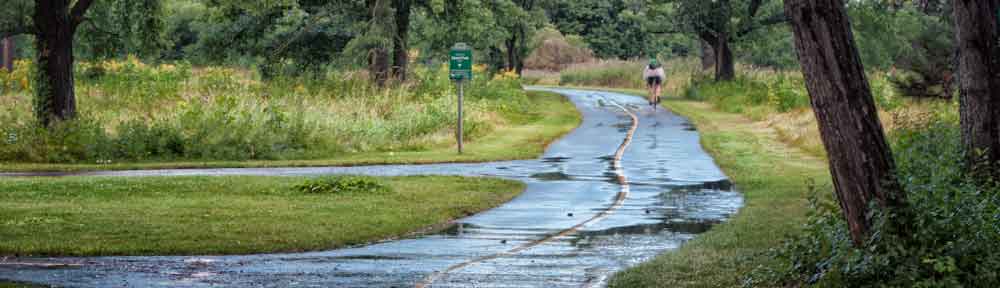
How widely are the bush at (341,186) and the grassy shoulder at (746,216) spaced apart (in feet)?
19.0

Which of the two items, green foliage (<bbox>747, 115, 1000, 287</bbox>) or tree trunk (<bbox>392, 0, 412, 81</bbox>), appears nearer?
green foliage (<bbox>747, 115, 1000, 287</bbox>)

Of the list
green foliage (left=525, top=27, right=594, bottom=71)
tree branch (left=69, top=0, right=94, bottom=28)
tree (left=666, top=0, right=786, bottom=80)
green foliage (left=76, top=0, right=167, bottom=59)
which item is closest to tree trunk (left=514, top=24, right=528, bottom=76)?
green foliage (left=525, top=27, right=594, bottom=71)

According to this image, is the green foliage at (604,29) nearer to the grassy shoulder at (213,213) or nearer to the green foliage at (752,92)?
the green foliage at (752,92)

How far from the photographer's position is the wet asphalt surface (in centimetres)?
1132

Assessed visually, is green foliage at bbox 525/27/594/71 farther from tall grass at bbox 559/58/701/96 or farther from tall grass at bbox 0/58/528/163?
tall grass at bbox 0/58/528/163

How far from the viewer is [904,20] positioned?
50375mm

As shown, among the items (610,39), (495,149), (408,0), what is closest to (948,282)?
(495,149)

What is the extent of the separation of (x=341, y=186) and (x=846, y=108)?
11.4 metres

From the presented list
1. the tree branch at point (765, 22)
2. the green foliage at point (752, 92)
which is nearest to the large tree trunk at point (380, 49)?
the green foliage at point (752, 92)

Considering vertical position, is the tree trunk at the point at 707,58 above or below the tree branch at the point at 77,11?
below

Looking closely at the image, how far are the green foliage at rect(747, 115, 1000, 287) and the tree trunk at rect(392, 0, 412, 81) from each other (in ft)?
111

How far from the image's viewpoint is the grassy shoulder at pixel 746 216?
36.1ft

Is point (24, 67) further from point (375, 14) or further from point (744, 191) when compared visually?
point (744, 191)

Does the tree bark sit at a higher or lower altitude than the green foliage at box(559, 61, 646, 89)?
higher
